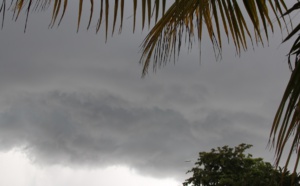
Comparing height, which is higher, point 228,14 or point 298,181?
point 298,181

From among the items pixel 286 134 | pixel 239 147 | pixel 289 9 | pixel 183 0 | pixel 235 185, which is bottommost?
pixel 286 134

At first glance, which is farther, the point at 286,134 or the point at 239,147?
the point at 239,147

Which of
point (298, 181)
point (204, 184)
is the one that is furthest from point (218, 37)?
point (204, 184)

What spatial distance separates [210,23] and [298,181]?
864 inches

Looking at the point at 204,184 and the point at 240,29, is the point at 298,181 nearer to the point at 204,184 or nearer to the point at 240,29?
the point at 204,184

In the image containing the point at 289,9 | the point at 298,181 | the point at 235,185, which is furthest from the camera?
the point at 235,185

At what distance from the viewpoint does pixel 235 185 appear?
971 inches

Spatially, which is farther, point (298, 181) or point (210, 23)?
point (298, 181)

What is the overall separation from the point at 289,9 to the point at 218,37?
417mm

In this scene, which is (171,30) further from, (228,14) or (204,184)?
(204,184)

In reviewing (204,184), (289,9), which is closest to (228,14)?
(289,9)

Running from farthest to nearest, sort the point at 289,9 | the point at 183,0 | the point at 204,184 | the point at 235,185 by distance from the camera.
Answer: the point at 204,184
the point at 235,185
the point at 289,9
the point at 183,0

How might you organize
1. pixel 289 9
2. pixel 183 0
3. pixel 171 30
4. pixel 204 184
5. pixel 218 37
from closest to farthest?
1. pixel 183 0
2. pixel 289 9
3. pixel 218 37
4. pixel 171 30
5. pixel 204 184

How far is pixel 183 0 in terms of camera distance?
1.97 m
